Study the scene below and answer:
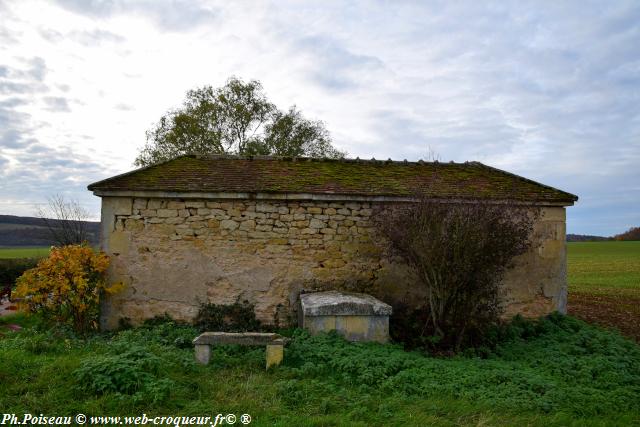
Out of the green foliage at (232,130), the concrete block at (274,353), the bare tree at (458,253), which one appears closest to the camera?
the concrete block at (274,353)

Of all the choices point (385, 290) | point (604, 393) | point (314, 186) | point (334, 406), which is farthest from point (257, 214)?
point (604, 393)

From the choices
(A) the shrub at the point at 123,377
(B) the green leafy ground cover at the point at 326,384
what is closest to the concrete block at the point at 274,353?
(B) the green leafy ground cover at the point at 326,384

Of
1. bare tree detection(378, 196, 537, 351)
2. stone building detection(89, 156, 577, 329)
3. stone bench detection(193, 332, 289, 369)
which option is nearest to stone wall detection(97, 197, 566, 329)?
stone building detection(89, 156, 577, 329)

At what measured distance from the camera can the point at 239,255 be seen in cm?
868

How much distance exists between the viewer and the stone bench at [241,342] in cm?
603

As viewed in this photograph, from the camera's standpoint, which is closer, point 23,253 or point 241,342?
point 241,342

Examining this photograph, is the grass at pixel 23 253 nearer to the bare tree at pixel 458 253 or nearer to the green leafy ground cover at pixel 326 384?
the green leafy ground cover at pixel 326 384

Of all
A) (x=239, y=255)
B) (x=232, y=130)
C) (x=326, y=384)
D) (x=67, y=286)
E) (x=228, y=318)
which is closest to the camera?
(x=326, y=384)

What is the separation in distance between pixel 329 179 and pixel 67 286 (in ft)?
17.4

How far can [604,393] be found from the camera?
17.9 feet

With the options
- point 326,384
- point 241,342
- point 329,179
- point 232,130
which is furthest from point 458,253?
point 232,130

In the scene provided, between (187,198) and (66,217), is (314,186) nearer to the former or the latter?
(187,198)

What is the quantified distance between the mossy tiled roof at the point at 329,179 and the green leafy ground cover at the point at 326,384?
3.12 metres

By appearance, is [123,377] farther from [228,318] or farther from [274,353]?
[228,318]
